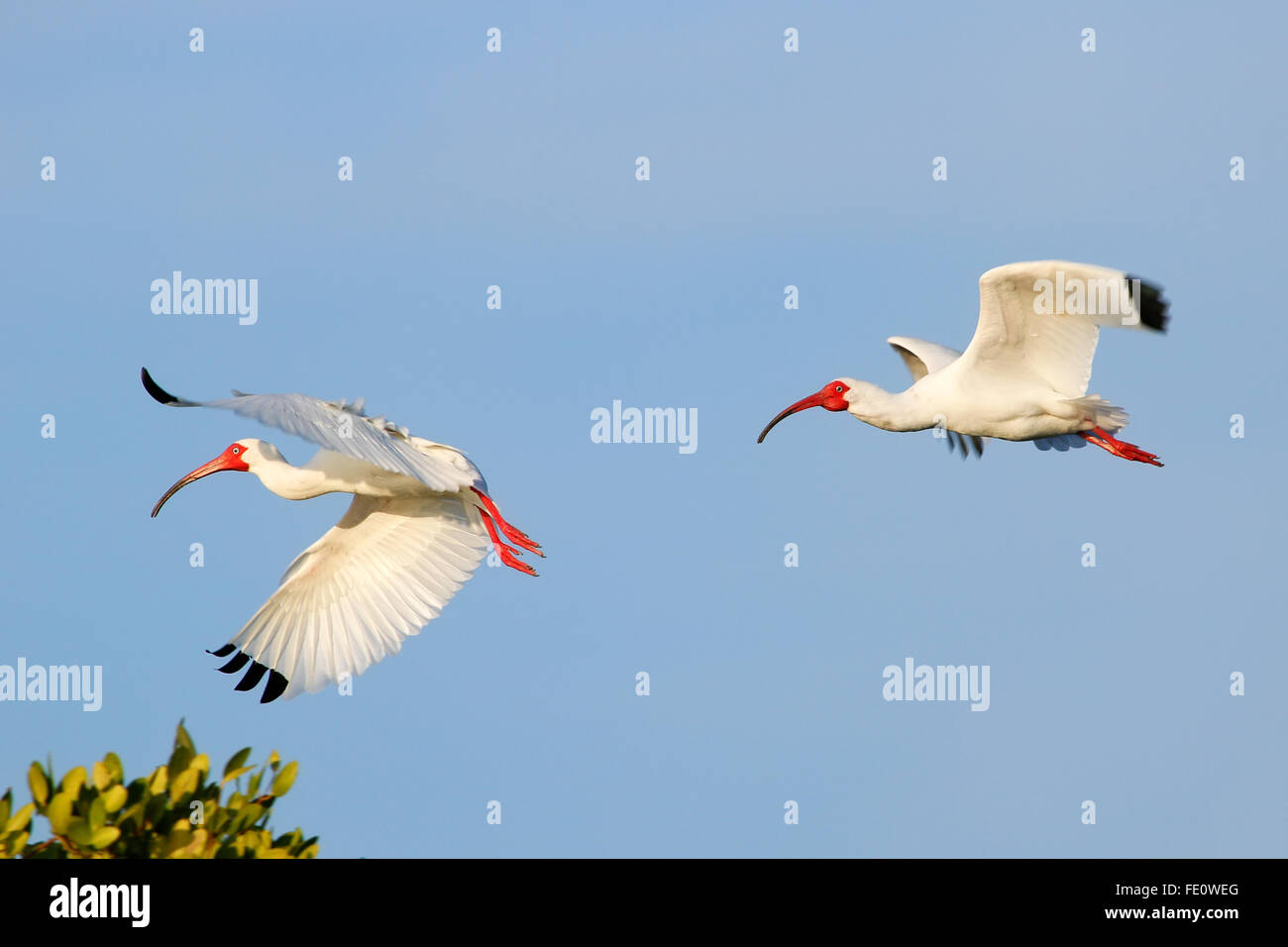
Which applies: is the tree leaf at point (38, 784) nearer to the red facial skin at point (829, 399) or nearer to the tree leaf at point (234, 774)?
the tree leaf at point (234, 774)

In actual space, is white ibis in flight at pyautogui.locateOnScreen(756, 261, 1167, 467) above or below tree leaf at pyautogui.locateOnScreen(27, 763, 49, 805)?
above

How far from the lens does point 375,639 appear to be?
681 inches

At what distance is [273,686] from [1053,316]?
874 cm

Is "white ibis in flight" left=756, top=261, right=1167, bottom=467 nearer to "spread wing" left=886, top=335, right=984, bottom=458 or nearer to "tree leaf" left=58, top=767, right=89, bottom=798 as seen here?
"spread wing" left=886, top=335, right=984, bottom=458

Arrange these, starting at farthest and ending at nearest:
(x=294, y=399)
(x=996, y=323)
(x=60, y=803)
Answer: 1. (x=996, y=323)
2. (x=294, y=399)
3. (x=60, y=803)

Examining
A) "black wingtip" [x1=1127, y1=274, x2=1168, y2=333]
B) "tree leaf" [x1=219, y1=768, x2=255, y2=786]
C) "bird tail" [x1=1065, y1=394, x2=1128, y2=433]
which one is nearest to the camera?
"tree leaf" [x1=219, y1=768, x2=255, y2=786]

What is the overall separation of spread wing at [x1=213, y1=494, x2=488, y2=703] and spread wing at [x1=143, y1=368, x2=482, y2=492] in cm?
120

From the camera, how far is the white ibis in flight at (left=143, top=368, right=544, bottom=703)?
56.3 feet

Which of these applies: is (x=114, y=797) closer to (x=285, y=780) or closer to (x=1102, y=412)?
(x=285, y=780)

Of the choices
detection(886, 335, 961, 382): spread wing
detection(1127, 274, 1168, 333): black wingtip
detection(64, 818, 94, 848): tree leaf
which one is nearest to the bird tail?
detection(1127, 274, 1168, 333): black wingtip

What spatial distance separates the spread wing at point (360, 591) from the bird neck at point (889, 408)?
4.28 meters
